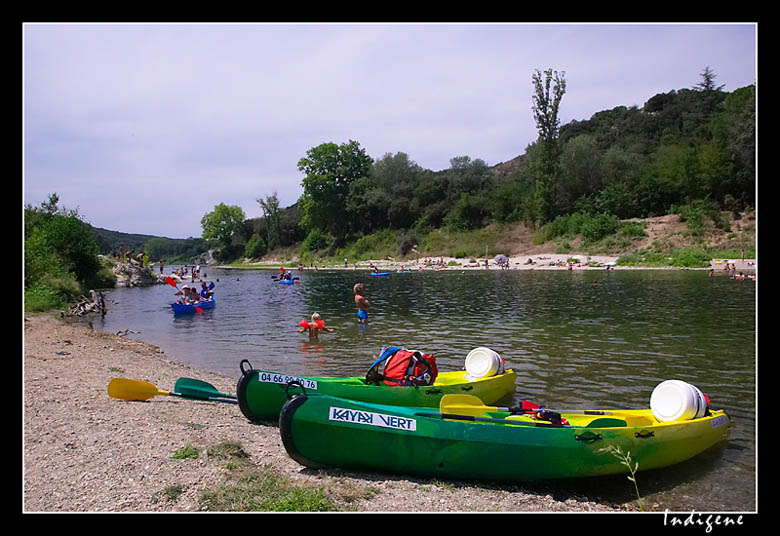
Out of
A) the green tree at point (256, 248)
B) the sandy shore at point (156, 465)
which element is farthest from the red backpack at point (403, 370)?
the green tree at point (256, 248)

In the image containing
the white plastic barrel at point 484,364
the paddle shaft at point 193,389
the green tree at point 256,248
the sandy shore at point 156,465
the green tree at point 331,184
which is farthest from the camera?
the green tree at point 256,248

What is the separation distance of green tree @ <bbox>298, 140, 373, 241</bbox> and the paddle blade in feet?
219

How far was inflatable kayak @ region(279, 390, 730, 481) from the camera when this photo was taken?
18.5ft

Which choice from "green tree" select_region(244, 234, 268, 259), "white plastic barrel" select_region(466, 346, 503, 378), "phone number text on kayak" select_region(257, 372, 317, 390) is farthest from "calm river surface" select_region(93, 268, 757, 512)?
"green tree" select_region(244, 234, 268, 259)

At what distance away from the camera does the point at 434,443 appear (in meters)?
5.63

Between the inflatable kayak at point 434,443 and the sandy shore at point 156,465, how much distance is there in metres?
0.18

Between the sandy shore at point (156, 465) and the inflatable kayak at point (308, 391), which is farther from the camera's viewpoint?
the inflatable kayak at point (308, 391)

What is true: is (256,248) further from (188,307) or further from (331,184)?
(188,307)

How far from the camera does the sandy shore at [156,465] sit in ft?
15.8

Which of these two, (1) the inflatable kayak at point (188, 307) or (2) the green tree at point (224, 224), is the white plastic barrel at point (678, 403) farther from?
(2) the green tree at point (224, 224)

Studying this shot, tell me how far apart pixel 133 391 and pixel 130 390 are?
48mm

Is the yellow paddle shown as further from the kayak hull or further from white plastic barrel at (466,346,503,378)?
the kayak hull
